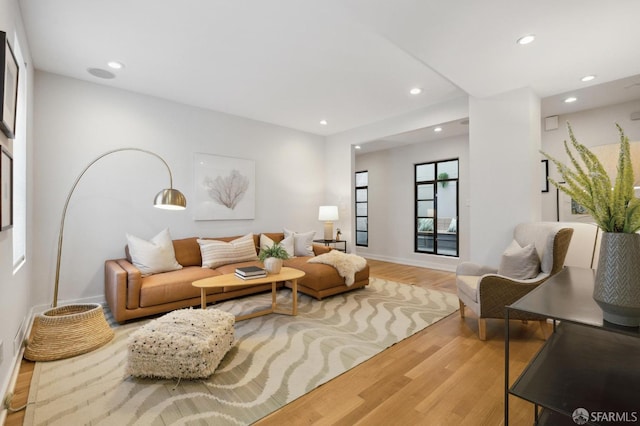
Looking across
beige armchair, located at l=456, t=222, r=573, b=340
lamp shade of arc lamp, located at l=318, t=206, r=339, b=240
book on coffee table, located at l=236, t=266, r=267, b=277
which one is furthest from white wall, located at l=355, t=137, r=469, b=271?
book on coffee table, located at l=236, t=266, r=267, b=277

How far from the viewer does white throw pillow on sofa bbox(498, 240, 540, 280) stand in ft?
8.88

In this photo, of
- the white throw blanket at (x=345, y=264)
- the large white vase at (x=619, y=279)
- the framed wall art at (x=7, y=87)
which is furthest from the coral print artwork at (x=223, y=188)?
the large white vase at (x=619, y=279)

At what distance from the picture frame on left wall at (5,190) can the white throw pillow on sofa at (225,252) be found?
2147 mm

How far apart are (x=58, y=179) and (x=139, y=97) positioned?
4.58ft

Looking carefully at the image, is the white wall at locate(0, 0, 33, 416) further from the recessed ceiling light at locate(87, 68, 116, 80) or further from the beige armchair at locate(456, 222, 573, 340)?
the beige armchair at locate(456, 222, 573, 340)

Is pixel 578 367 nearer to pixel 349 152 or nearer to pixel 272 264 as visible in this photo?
pixel 272 264

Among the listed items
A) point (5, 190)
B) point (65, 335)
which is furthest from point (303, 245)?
point (5, 190)

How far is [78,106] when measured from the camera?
347 cm

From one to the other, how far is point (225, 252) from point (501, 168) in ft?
11.9

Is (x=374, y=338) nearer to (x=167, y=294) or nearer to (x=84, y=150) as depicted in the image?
(x=167, y=294)

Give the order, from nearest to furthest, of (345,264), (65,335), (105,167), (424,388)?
(424,388) < (65,335) < (105,167) < (345,264)

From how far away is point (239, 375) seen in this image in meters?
2.06

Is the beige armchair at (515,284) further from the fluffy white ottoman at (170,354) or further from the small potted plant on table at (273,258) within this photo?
the fluffy white ottoman at (170,354)

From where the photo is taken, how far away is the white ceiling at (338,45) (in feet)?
7.03
